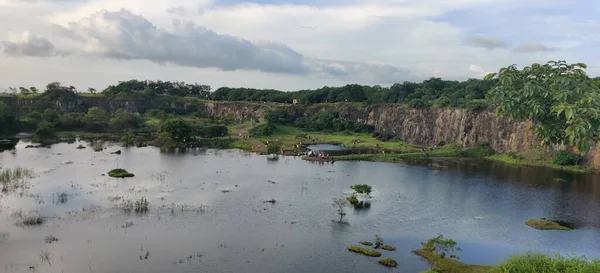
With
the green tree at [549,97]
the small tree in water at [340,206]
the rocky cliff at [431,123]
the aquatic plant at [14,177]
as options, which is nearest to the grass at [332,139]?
the rocky cliff at [431,123]

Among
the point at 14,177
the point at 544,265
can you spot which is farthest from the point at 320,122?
the point at 544,265

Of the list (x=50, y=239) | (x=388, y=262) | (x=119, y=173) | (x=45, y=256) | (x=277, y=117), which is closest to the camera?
(x=45, y=256)

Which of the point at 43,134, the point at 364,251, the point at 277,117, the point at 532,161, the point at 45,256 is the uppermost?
the point at 277,117

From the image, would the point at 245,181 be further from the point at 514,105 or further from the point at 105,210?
the point at 514,105

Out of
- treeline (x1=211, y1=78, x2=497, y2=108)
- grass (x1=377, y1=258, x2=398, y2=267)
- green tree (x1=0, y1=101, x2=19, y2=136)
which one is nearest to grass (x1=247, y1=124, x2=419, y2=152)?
treeline (x1=211, y1=78, x2=497, y2=108)

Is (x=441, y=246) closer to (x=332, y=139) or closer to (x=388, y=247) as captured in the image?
(x=388, y=247)

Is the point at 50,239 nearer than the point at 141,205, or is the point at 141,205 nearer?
the point at 50,239
